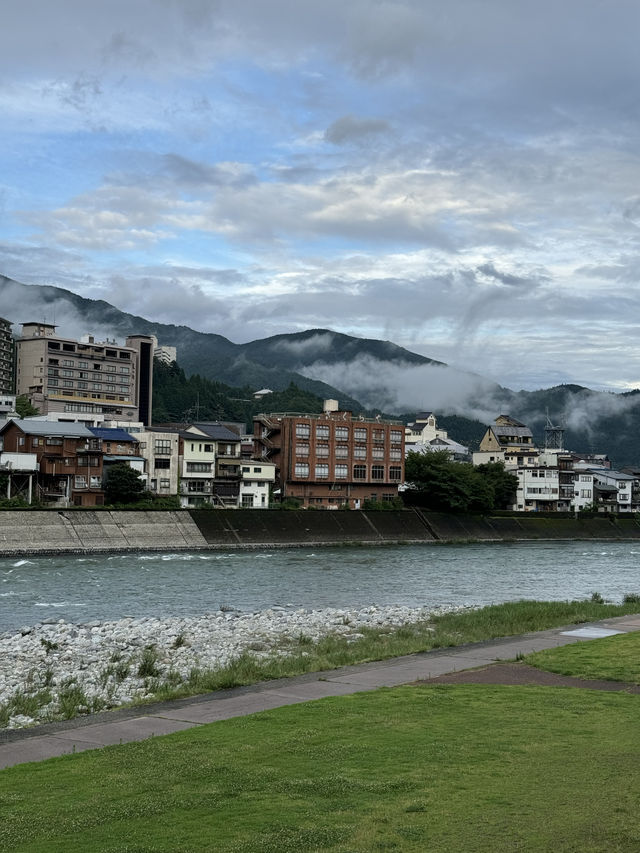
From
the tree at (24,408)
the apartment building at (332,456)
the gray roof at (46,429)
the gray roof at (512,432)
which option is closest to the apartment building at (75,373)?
the tree at (24,408)

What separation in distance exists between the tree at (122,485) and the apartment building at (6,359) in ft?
197

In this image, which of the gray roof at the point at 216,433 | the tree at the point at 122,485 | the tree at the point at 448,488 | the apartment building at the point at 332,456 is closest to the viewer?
the tree at the point at 122,485

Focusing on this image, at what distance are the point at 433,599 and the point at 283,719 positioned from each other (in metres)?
27.8

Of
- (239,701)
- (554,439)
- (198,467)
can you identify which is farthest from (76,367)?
(239,701)

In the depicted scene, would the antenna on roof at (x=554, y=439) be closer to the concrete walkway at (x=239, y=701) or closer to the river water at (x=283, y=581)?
the river water at (x=283, y=581)

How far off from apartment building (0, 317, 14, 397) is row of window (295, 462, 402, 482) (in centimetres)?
5591

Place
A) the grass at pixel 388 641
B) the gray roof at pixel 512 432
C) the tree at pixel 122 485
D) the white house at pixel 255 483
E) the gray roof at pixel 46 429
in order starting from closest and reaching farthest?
Result: 1. the grass at pixel 388 641
2. the gray roof at pixel 46 429
3. the tree at pixel 122 485
4. the white house at pixel 255 483
5. the gray roof at pixel 512 432

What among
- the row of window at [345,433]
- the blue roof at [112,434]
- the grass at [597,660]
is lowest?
the grass at [597,660]

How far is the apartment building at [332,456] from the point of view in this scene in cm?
8944

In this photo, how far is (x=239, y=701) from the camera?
13.1 metres

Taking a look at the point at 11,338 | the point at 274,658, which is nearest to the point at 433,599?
the point at 274,658

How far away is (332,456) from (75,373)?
4761 cm

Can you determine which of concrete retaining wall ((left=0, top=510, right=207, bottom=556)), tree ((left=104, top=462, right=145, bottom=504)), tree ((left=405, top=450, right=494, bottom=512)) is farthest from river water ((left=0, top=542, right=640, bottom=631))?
tree ((left=405, top=450, right=494, bottom=512))

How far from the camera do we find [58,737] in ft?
36.2
